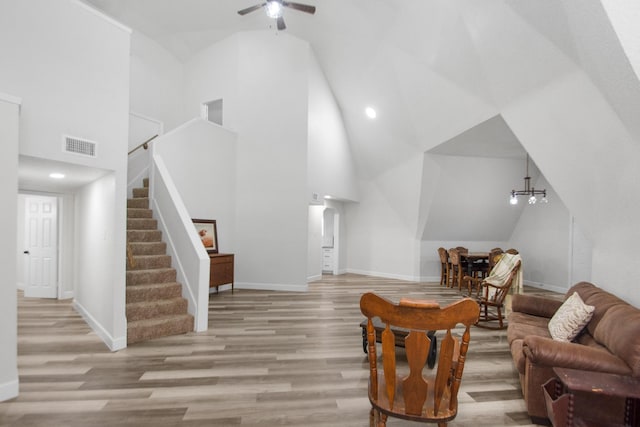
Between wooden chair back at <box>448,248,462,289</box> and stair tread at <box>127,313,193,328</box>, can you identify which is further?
wooden chair back at <box>448,248,462,289</box>

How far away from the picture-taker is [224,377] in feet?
10.9

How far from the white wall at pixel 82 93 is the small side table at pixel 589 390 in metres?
4.38

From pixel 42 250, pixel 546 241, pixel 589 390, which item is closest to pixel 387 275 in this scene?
pixel 546 241

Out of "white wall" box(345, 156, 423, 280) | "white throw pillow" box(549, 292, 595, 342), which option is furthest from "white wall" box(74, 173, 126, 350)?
"white wall" box(345, 156, 423, 280)

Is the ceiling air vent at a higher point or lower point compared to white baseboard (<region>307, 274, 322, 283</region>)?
higher

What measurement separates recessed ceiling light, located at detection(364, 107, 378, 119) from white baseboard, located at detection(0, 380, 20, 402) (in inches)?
291

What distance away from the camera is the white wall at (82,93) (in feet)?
10.4

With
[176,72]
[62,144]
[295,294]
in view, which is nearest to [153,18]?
[176,72]

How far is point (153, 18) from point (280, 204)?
5.41 metres

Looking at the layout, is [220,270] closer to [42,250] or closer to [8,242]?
[42,250]

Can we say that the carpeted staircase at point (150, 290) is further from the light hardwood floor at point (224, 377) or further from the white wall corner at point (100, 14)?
the white wall corner at point (100, 14)

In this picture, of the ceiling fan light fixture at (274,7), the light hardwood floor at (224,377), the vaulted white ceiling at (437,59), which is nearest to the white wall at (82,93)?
the light hardwood floor at (224,377)

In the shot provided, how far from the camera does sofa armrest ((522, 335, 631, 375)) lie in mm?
2424

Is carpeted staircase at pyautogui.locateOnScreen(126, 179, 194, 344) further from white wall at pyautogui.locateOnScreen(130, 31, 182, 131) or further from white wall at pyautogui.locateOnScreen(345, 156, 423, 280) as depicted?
white wall at pyautogui.locateOnScreen(345, 156, 423, 280)
